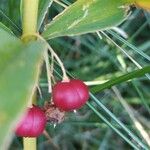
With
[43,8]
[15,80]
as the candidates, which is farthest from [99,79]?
[15,80]

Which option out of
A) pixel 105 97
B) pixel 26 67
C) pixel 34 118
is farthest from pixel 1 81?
pixel 105 97

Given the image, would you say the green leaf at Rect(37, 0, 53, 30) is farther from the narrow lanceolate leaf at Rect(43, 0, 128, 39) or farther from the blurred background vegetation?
the blurred background vegetation

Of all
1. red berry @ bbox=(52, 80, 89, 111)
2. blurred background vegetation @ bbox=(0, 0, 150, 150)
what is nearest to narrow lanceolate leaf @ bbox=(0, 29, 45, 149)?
red berry @ bbox=(52, 80, 89, 111)

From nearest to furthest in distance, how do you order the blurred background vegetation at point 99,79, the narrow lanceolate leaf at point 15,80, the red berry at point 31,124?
the narrow lanceolate leaf at point 15,80, the red berry at point 31,124, the blurred background vegetation at point 99,79

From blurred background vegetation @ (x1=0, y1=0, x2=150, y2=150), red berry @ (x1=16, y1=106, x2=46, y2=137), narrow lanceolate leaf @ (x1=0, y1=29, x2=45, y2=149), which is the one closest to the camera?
narrow lanceolate leaf @ (x1=0, y1=29, x2=45, y2=149)

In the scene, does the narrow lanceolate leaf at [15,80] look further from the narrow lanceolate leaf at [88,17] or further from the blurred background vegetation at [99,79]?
the blurred background vegetation at [99,79]

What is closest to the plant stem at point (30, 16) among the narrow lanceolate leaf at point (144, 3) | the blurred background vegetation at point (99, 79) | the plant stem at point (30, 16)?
the plant stem at point (30, 16)
